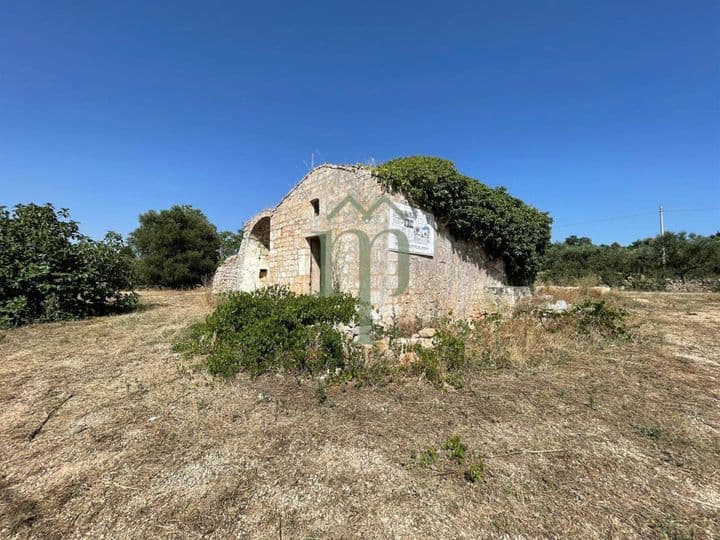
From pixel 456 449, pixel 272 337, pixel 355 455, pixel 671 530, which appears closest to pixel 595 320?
pixel 671 530

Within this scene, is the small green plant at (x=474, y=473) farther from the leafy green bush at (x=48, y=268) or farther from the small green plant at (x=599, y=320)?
the leafy green bush at (x=48, y=268)

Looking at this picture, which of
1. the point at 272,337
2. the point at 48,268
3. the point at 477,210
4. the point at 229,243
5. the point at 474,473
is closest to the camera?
the point at 474,473

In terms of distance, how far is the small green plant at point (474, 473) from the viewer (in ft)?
7.39

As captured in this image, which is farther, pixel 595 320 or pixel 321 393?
pixel 595 320

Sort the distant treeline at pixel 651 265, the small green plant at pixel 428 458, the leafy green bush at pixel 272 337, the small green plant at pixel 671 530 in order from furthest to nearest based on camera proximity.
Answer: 1. the distant treeline at pixel 651 265
2. the leafy green bush at pixel 272 337
3. the small green plant at pixel 428 458
4. the small green plant at pixel 671 530

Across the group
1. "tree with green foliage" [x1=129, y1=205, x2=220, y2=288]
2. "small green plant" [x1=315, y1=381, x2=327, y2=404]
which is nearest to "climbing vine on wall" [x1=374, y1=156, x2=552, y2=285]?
"small green plant" [x1=315, y1=381, x2=327, y2=404]

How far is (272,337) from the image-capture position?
439 cm

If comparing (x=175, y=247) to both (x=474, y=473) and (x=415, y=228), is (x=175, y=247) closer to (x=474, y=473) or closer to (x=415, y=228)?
(x=415, y=228)

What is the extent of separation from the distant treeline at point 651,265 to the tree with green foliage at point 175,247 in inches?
899

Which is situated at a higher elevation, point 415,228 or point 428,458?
point 415,228

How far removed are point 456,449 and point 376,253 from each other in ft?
12.4

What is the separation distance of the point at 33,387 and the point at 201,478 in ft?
11.0

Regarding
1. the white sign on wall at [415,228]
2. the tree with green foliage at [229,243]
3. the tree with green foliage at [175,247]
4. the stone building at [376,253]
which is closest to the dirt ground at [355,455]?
the stone building at [376,253]

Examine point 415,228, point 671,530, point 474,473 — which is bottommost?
point 671,530
